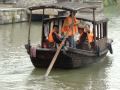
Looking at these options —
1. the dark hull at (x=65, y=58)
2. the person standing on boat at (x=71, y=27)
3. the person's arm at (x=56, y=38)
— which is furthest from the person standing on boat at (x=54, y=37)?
the dark hull at (x=65, y=58)

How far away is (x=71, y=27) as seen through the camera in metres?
15.7

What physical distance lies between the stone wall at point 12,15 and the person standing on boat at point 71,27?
15.1 m

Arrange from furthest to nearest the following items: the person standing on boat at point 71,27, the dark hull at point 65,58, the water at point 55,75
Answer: the person standing on boat at point 71,27 → the dark hull at point 65,58 → the water at point 55,75

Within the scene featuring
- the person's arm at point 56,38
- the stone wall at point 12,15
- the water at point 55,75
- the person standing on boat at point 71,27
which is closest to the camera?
the water at point 55,75

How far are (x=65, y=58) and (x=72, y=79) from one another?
→ 867 mm

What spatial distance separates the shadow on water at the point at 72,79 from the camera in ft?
45.7

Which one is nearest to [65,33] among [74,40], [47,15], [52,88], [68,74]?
[74,40]

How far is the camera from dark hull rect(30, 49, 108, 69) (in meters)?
15.4

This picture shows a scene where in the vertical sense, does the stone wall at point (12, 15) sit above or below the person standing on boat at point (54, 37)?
below

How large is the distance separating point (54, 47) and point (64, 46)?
0.55 metres

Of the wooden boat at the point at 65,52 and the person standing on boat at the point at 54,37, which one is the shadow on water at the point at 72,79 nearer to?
the wooden boat at the point at 65,52

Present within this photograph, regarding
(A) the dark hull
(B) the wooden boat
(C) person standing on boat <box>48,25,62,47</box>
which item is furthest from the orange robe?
(A) the dark hull

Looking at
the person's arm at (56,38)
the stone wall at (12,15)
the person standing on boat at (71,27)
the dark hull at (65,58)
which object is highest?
the person standing on boat at (71,27)

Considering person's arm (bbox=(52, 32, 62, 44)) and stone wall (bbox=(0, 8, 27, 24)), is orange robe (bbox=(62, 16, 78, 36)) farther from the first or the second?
stone wall (bbox=(0, 8, 27, 24))
